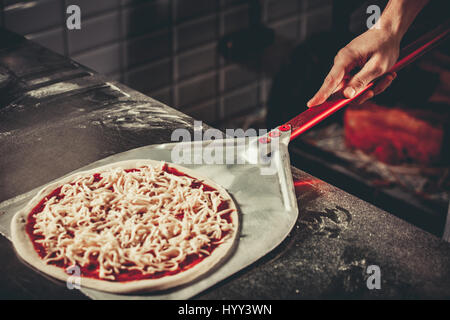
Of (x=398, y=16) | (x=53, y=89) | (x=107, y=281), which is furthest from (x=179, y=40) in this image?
(x=107, y=281)

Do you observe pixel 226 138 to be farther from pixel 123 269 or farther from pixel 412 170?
pixel 412 170

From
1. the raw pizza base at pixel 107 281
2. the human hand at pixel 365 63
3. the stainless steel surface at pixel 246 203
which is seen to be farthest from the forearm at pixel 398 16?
the raw pizza base at pixel 107 281

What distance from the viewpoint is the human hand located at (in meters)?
1.60

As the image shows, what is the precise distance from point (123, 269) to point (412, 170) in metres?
2.11

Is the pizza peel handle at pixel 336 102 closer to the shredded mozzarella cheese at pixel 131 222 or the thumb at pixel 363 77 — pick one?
the thumb at pixel 363 77

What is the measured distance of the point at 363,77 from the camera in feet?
5.36

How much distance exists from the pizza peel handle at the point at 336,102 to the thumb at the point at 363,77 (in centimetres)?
1

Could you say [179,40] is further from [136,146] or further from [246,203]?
[246,203]

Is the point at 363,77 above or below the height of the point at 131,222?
above

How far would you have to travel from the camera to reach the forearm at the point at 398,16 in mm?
1788

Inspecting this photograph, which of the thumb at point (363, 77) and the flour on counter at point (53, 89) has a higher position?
the thumb at point (363, 77)

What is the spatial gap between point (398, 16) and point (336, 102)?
0.48 m

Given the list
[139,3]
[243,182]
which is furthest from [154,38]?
[243,182]

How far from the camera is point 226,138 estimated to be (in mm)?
1534
